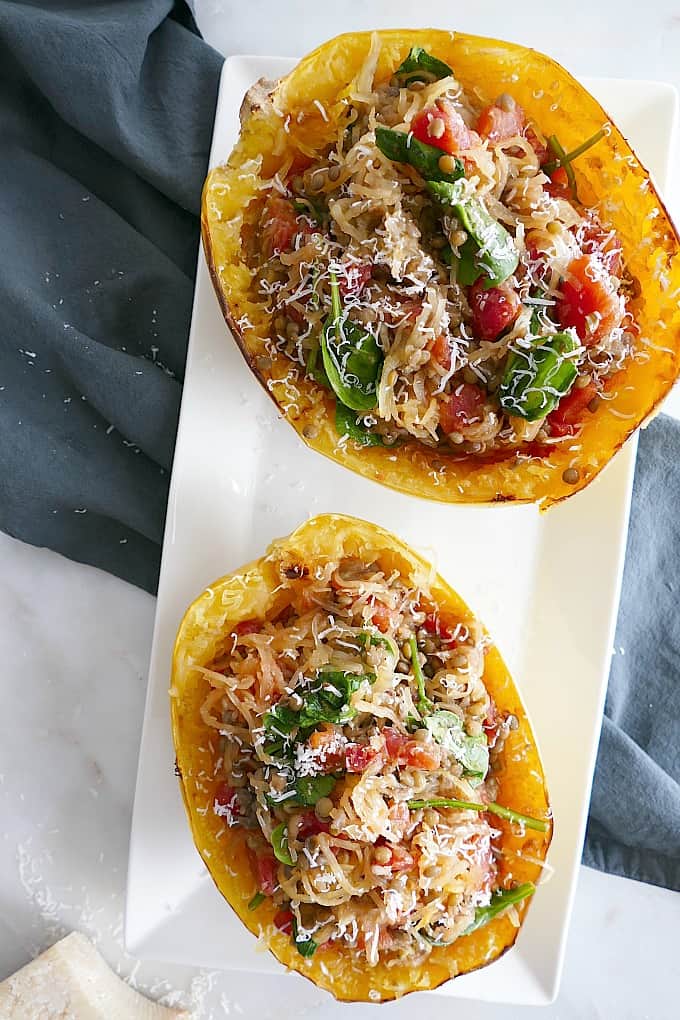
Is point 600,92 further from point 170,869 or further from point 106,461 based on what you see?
point 170,869

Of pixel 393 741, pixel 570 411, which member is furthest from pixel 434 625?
pixel 570 411

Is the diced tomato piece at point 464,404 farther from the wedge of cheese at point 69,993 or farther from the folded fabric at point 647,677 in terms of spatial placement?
the wedge of cheese at point 69,993

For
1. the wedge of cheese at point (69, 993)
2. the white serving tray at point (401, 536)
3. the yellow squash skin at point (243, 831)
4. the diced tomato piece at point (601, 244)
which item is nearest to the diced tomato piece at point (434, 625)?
the yellow squash skin at point (243, 831)

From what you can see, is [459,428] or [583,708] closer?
[459,428]

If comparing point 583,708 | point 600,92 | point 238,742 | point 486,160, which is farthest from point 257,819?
point 600,92

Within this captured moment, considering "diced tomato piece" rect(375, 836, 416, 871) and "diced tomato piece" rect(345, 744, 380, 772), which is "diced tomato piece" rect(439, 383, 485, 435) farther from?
"diced tomato piece" rect(375, 836, 416, 871)

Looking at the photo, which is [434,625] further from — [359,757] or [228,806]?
[228,806]
